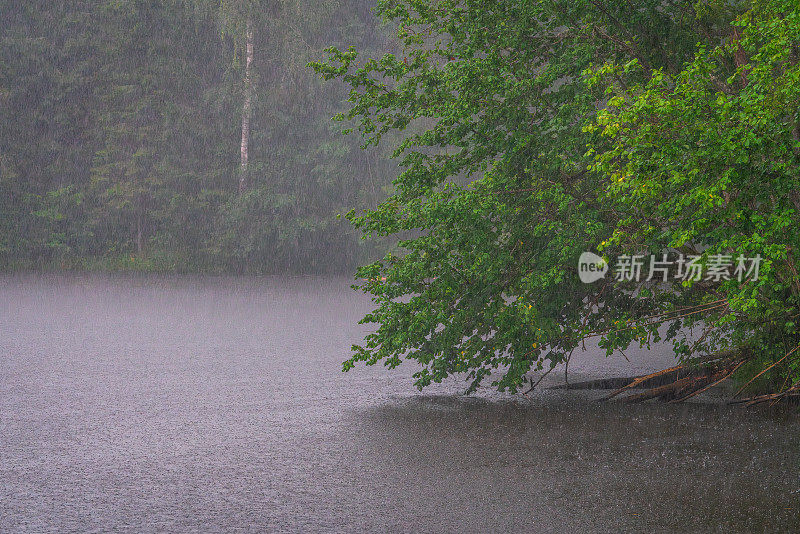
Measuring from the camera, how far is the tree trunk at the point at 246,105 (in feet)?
122

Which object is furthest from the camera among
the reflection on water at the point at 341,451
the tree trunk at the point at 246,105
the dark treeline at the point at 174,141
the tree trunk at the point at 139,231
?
the tree trunk at the point at 139,231

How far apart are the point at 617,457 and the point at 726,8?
5943mm

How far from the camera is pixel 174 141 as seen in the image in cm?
4044

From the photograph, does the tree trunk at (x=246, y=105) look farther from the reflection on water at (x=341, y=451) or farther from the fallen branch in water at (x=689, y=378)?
the fallen branch in water at (x=689, y=378)

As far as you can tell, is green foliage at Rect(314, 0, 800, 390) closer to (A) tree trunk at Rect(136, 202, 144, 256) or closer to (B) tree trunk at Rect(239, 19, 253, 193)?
(B) tree trunk at Rect(239, 19, 253, 193)

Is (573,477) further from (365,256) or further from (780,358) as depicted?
(365,256)

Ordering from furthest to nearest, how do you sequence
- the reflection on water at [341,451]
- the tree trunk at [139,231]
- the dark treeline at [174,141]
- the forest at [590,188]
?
the tree trunk at [139,231], the dark treeline at [174,141], the forest at [590,188], the reflection on water at [341,451]

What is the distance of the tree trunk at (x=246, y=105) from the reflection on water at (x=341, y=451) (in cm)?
2512

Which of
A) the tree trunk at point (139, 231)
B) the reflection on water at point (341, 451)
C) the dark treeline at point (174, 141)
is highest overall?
the dark treeline at point (174, 141)

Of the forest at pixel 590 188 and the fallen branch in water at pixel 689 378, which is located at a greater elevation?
the forest at pixel 590 188

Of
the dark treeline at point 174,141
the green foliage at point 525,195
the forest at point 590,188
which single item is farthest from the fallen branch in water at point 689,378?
the dark treeline at point 174,141

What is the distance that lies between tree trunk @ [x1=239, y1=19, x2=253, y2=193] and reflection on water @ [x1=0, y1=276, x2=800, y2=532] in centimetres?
2512

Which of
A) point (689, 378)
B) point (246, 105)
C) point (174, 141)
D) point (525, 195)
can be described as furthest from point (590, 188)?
point (174, 141)

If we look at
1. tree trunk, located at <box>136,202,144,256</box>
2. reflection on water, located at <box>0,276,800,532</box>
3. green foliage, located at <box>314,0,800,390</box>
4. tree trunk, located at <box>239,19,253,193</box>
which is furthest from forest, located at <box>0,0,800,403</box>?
tree trunk, located at <box>136,202,144,256</box>
